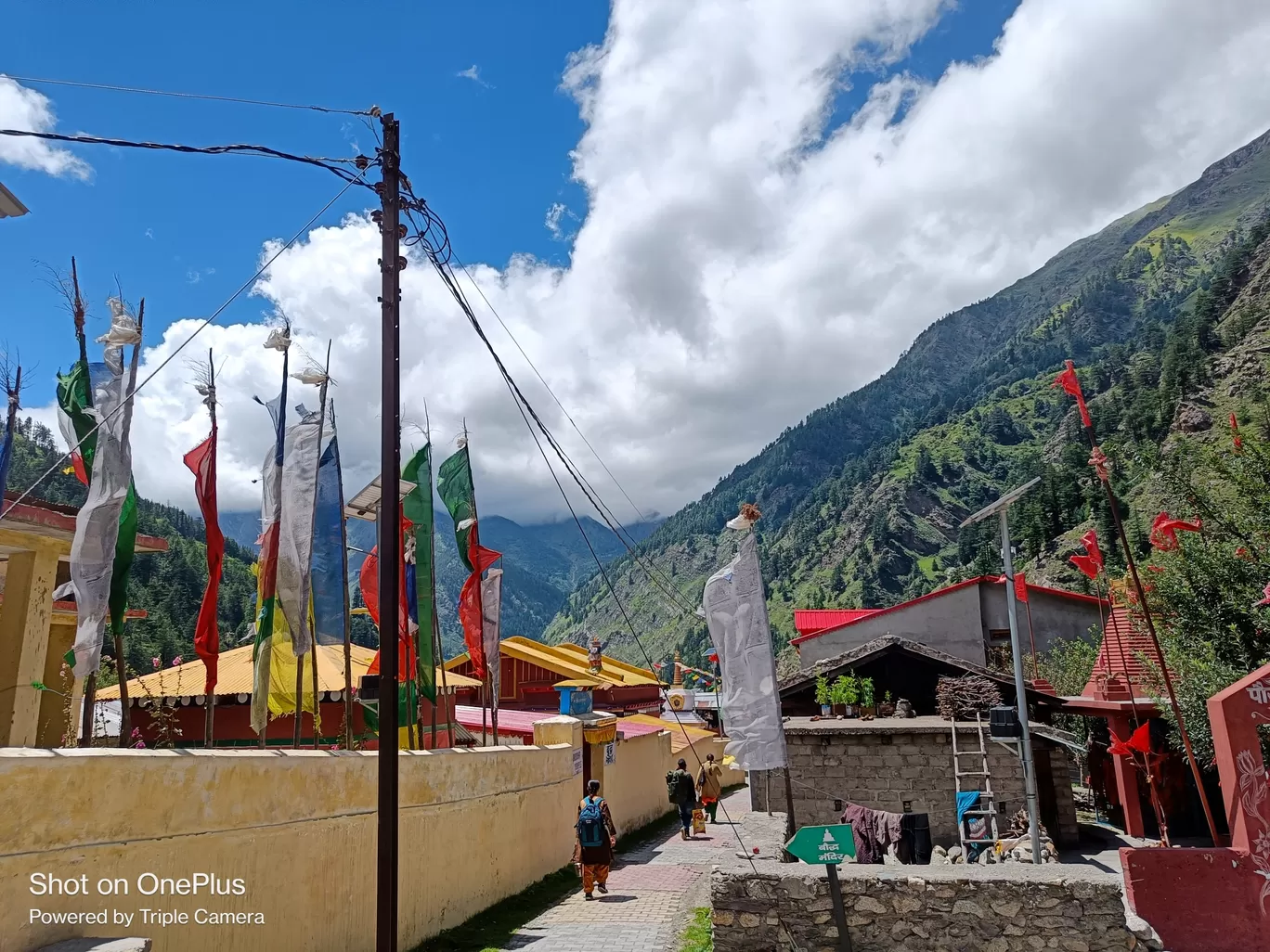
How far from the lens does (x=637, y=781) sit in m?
21.3

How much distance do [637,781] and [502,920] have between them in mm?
10477

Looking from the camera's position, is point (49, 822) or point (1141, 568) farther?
point (1141, 568)

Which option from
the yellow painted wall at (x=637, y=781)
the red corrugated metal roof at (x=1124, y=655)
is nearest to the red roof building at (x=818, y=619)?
the yellow painted wall at (x=637, y=781)

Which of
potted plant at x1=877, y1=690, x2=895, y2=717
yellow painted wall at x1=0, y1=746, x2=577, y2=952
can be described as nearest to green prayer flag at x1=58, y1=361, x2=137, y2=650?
yellow painted wall at x1=0, y1=746, x2=577, y2=952

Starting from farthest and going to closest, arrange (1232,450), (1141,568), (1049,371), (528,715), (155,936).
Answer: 1. (1049,371)
2. (528,715)
3. (1141,568)
4. (1232,450)
5. (155,936)

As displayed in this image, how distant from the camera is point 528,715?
23.2 meters

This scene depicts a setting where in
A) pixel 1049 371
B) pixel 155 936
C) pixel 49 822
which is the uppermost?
pixel 1049 371

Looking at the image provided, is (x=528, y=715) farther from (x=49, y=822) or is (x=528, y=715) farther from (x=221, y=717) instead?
(x=49, y=822)

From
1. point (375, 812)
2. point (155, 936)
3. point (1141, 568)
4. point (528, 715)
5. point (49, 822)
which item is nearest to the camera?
point (49, 822)

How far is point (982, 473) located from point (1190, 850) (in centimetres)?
15832

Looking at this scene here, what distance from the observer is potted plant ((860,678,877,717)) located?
67.5ft

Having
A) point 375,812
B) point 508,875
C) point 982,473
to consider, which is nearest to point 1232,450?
point 508,875

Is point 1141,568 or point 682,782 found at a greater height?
point 1141,568

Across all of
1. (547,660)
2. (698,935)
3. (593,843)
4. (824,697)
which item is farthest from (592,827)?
(547,660)
